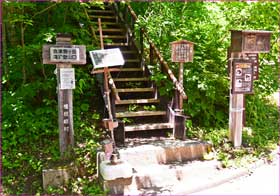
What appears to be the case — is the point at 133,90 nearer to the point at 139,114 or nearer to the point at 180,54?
the point at 139,114

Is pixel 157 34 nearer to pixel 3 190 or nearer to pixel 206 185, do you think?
pixel 206 185

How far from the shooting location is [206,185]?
5168 millimetres

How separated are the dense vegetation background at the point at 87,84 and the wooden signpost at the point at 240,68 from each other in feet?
A: 1.53

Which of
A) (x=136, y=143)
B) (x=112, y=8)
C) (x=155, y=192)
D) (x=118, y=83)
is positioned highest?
(x=112, y=8)

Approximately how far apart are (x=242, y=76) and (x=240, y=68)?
0.16 metres

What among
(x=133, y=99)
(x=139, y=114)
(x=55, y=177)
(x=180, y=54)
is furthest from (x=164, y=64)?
(x=55, y=177)

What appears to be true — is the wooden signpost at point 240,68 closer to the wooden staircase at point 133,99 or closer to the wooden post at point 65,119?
the wooden staircase at point 133,99

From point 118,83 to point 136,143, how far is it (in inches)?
77.8

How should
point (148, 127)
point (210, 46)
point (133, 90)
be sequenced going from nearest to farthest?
point (148, 127) → point (133, 90) → point (210, 46)

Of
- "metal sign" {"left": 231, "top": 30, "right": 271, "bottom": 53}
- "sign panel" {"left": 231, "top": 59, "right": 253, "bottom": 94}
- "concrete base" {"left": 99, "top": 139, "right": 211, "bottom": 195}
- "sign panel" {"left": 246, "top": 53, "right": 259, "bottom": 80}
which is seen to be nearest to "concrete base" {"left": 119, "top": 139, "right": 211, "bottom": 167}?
"concrete base" {"left": 99, "top": 139, "right": 211, "bottom": 195}

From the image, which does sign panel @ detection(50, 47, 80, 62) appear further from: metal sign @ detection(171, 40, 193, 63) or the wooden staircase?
metal sign @ detection(171, 40, 193, 63)

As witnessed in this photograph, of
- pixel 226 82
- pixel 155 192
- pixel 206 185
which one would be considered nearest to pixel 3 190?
pixel 155 192

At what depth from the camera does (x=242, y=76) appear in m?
6.30

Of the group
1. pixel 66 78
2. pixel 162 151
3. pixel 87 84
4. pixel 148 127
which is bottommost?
pixel 162 151
